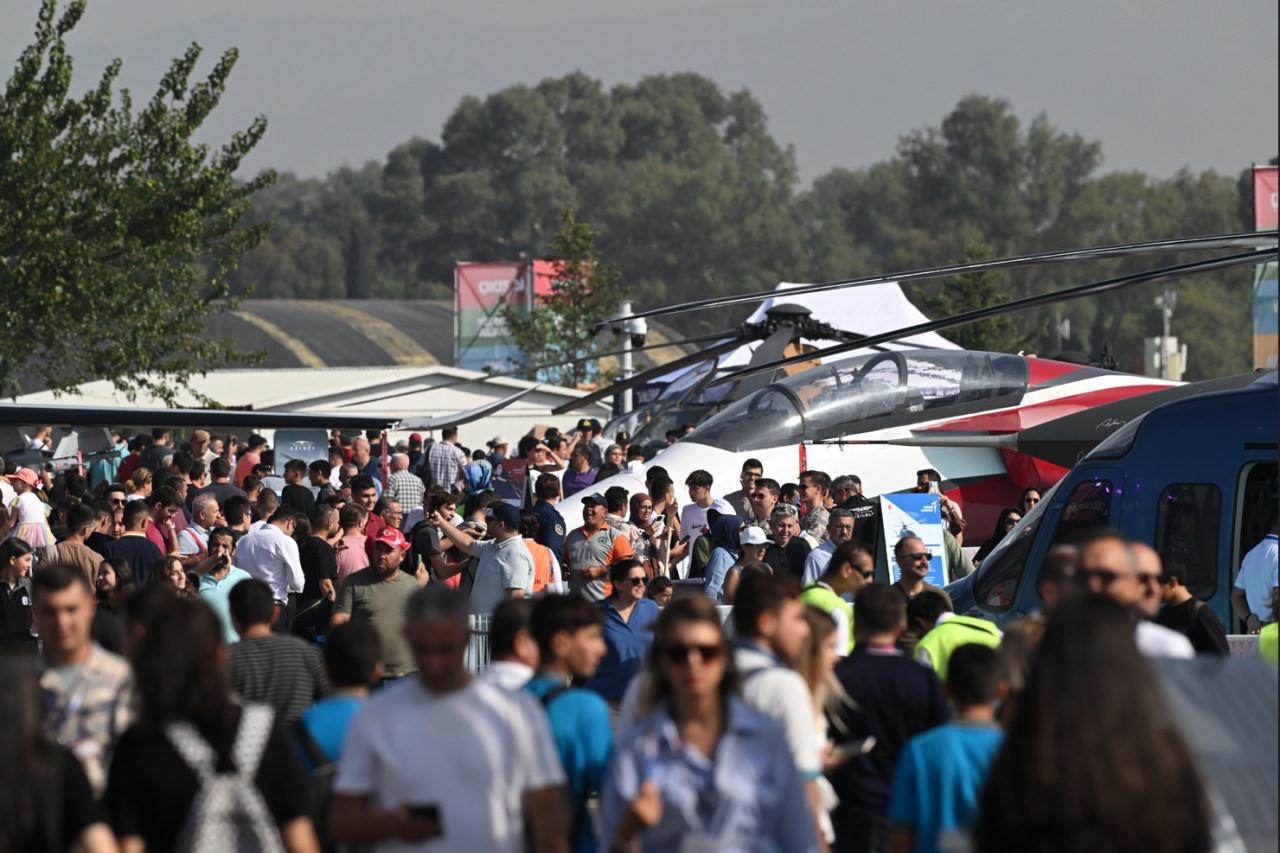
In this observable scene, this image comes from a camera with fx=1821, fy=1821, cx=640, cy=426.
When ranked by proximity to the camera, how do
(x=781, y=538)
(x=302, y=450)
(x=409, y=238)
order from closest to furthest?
(x=781, y=538) < (x=302, y=450) < (x=409, y=238)

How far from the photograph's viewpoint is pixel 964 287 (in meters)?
59.0

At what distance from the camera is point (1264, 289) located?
5878 cm

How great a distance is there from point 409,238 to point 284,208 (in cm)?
5038

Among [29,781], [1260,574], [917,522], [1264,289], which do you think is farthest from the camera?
[1264,289]

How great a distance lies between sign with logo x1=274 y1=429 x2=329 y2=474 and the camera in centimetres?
2098

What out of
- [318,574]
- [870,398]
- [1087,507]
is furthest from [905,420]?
[318,574]

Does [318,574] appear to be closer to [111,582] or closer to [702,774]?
[111,582]

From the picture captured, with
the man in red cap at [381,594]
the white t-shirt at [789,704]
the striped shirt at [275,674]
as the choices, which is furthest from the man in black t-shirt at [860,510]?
the white t-shirt at [789,704]

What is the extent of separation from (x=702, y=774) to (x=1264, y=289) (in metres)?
57.8

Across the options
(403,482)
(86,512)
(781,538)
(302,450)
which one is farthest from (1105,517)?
(302,450)

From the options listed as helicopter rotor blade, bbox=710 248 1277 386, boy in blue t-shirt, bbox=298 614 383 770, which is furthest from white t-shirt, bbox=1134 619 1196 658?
helicopter rotor blade, bbox=710 248 1277 386

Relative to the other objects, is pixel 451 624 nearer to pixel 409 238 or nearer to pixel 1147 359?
pixel 1147 359

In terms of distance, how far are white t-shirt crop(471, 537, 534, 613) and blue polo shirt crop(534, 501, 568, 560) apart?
2653 mm

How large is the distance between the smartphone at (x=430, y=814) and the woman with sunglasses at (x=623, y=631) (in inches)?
142
